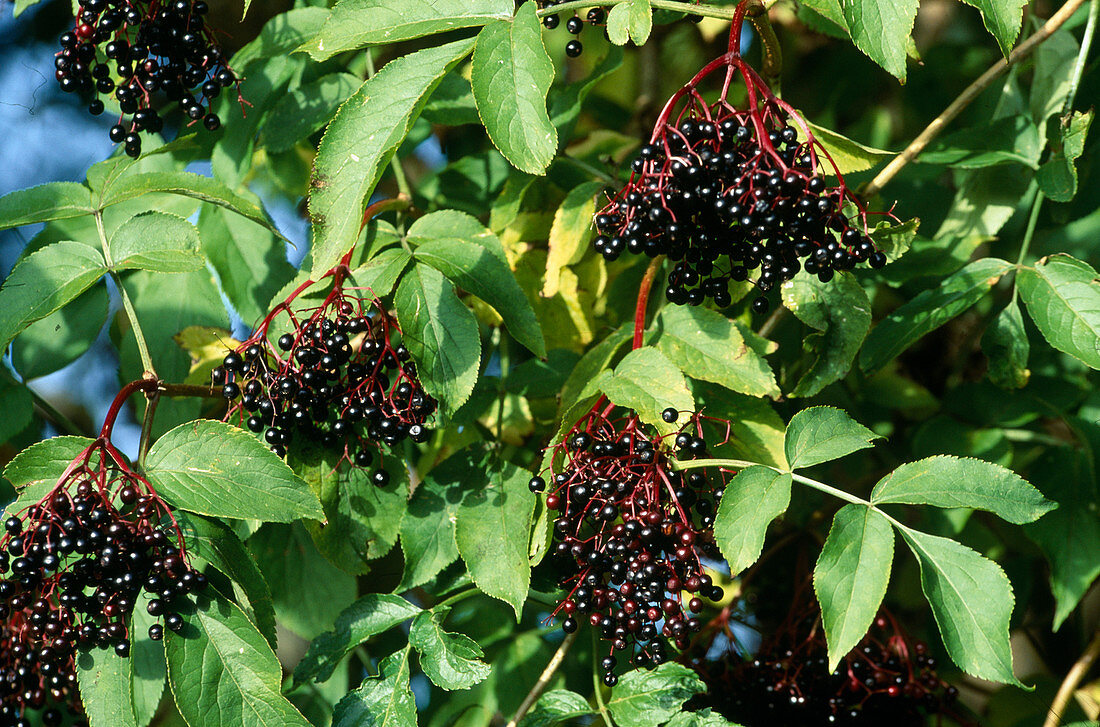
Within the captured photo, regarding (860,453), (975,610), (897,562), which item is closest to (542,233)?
(860,453)

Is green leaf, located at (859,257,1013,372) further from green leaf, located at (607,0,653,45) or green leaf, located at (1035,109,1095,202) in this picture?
green leaf, located at (607,0,653,45)

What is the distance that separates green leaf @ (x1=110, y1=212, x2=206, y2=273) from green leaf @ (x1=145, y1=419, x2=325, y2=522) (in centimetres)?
31

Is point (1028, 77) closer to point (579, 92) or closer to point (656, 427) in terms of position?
point (579, 92)

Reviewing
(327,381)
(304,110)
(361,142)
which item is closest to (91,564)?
(327,381)

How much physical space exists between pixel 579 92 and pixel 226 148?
0.73 m

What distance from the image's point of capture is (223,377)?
5.33 feet

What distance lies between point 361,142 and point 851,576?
94cm

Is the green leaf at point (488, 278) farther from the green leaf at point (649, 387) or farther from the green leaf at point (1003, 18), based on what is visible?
the green leaf at point (1003, 18)

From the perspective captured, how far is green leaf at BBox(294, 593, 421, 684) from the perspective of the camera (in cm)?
160

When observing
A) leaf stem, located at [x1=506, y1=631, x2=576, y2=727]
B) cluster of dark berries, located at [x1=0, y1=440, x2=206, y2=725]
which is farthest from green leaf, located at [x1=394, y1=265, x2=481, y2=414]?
leaf stem, located at [x1=506, y1=631, x2=576, y2=727]

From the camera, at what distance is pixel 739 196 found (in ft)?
4.25

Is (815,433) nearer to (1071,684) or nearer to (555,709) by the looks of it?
(555,709)

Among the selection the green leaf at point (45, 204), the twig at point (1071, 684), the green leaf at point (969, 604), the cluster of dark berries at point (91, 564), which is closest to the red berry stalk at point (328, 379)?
the cluster of dark berries at point (91, 564)

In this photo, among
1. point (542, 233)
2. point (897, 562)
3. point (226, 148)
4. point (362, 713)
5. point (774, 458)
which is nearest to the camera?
point (362, 713)
